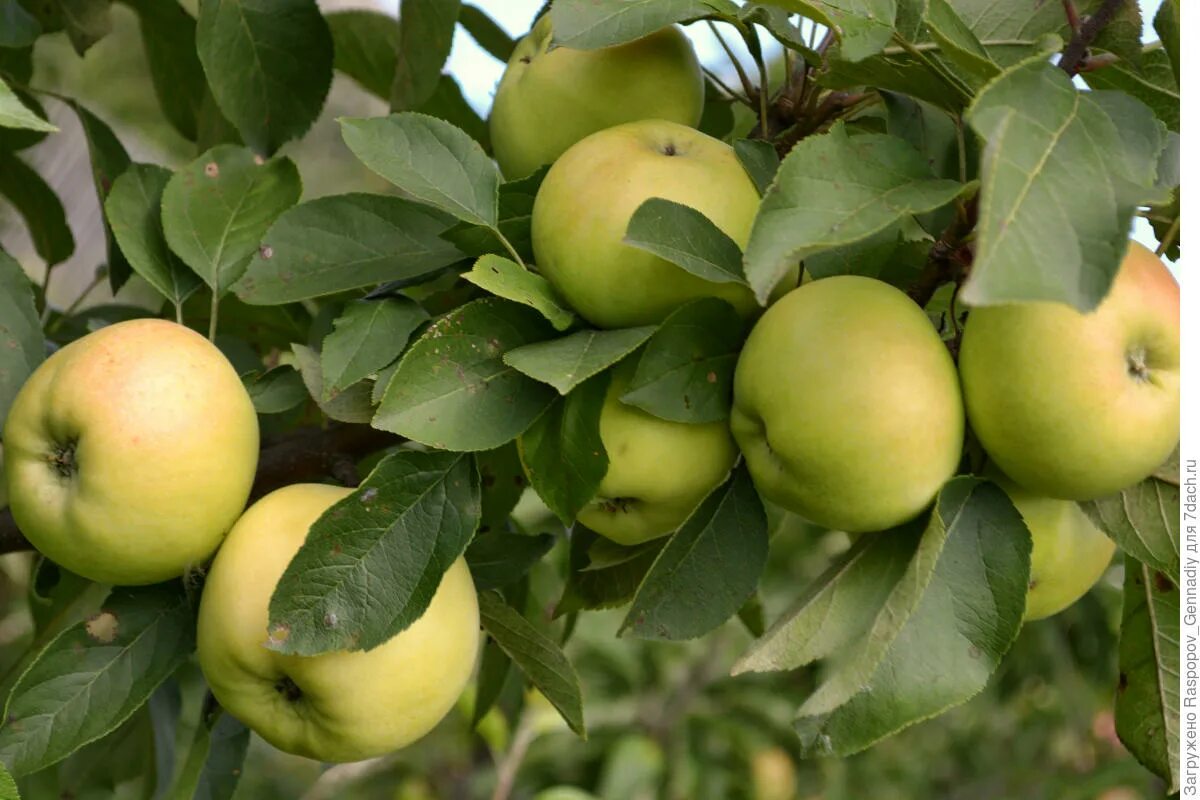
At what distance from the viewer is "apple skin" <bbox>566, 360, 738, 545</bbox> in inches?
26.4

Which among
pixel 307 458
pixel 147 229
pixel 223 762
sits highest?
pixel 147 229

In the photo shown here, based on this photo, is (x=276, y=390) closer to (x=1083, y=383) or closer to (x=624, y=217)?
(x=624, y=217)

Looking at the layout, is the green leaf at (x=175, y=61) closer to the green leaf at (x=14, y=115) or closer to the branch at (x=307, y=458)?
the branch at (x=307, y=458)

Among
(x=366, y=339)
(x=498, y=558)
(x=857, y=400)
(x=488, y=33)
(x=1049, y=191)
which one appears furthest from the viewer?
(x=488, y=33)

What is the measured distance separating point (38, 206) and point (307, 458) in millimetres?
522

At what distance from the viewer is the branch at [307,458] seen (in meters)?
0.78

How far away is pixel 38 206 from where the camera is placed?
3.68ft

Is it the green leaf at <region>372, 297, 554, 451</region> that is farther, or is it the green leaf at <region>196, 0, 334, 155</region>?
the green leaf at <region>196, 0, 334, 155</region>

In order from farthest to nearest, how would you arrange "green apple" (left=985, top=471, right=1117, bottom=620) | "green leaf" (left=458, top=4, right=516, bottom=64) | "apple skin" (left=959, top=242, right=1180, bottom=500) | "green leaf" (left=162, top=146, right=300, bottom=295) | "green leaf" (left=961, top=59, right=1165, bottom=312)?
"green leaf" (left=458, top=4, right=516, bottom=64), "green leaf" (left=162, top=146, right=300, bottom=295), "green apple" (left=985, top=471, right=1117, bottom=620), "apple skin" (left=959, top=242, right=1180, bottom=500), "green leaf" (left=961, top=59, right=1165, bottom=312)

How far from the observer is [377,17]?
107 centimetres

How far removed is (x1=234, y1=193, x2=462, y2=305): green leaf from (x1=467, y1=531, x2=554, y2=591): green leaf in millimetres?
187

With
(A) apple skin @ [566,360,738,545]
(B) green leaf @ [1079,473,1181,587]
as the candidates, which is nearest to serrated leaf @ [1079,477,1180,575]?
(B) green leaf @ [1079,473,1181,587]

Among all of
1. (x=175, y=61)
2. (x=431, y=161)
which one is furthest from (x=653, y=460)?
(x=175, y=61)

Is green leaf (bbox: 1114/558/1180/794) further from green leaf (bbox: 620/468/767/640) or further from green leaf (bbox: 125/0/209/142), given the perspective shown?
green leaf (bbox: 125/0/209/142)
